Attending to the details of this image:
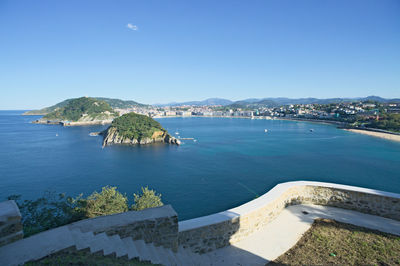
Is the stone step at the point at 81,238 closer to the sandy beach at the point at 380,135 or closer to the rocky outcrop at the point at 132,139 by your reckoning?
the rocky outcrop at the point at 132,139

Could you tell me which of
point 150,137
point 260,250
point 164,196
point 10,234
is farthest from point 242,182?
point 150,137

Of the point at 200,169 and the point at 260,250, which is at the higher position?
the point at 260,250

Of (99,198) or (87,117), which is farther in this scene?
(87,117)

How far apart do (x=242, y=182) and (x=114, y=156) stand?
709 inches

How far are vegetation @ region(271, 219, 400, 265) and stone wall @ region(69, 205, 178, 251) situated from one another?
7.50 ft

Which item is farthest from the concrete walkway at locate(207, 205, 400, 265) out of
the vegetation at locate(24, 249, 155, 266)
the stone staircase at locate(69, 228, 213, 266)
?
the vegetation at locate(24, 249, 155, 266)

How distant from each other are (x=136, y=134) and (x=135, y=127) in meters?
2.25

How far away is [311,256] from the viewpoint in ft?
14.8

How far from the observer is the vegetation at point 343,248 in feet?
14.1

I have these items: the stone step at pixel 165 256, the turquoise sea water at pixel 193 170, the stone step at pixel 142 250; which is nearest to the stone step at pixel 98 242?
the stone step at pixel 142 250

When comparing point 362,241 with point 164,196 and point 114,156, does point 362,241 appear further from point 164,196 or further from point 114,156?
point 114,156

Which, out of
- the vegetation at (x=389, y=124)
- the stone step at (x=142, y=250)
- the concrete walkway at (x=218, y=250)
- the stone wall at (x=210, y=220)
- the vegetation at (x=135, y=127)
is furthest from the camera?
the vegetation at (x=389, y=124)

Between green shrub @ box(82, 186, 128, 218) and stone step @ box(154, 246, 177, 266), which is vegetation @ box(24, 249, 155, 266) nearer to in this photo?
stone step @ box(154, 246, 177, 266)

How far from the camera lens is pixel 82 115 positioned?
79125mm
